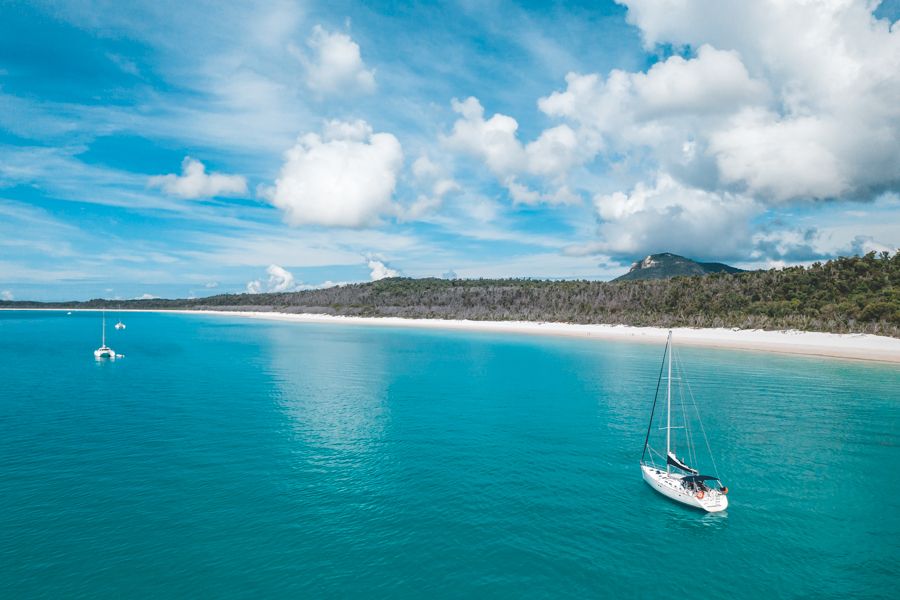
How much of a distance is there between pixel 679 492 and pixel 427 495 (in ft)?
41.1

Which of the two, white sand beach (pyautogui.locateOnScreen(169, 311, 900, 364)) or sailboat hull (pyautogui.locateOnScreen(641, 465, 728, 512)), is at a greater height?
white sand beach (pyautogui.locateOnScreen(169, 311, 900, 364))

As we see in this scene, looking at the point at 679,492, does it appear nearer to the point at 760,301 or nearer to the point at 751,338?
the point at 751,338

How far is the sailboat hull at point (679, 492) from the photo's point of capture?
2320 cm

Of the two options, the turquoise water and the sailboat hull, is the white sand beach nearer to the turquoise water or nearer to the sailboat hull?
the turquoise water

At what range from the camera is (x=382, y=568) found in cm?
1817

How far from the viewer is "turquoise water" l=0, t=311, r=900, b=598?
17844 mm

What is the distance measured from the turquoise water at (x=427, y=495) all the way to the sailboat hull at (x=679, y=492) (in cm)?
59

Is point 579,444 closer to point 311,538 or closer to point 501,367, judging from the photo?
point 311,538

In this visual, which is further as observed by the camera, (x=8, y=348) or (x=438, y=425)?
(x=8, y=348)

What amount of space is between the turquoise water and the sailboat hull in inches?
23.4

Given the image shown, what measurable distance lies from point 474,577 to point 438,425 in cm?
1984

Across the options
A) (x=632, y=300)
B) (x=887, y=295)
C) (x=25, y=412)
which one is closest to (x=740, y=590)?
(x=25, y=412)

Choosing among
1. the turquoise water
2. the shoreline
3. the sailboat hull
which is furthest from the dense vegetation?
the sailboat hull

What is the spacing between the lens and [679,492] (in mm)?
24109
